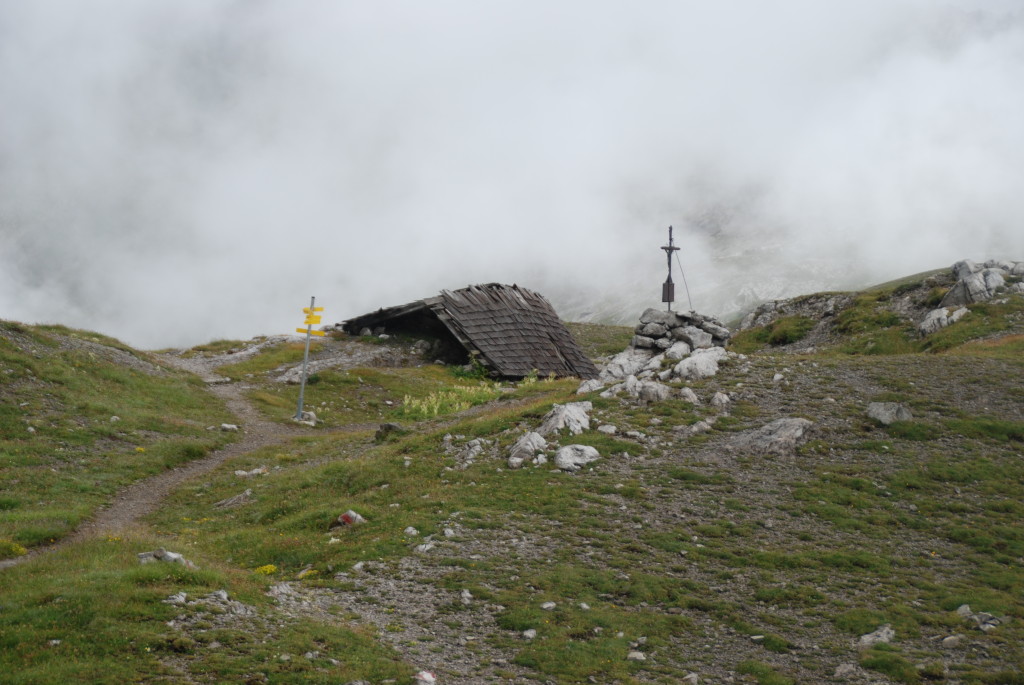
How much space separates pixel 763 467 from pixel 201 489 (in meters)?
20.5

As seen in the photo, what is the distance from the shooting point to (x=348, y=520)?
68.6 feet

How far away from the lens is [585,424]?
88.7 feet

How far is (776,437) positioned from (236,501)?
1907cm

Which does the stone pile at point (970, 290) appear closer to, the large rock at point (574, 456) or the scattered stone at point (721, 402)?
the scattered stone at point (721, 402)

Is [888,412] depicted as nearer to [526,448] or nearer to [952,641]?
[526,448]

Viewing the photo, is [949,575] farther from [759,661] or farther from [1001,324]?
[1001,324]

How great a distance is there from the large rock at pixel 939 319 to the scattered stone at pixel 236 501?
145 feet

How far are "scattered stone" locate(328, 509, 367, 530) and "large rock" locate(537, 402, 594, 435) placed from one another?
26.8ft

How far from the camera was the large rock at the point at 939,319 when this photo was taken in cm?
4884

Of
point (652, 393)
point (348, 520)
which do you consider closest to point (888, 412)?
point (652, 393)

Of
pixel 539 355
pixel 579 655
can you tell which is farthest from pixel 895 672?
pixel 539 355

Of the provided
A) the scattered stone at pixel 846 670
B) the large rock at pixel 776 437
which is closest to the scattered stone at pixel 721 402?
the large rock at pixel 776 437

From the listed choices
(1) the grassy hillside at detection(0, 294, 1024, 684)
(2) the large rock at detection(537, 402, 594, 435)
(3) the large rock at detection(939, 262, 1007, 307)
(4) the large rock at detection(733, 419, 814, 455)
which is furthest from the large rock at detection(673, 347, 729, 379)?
(3) the large rock at detection(939, 262, 1007, 307)

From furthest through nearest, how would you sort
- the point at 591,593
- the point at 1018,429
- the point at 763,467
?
the point at 1018,429, the point at 763,467, the point at 591,593
